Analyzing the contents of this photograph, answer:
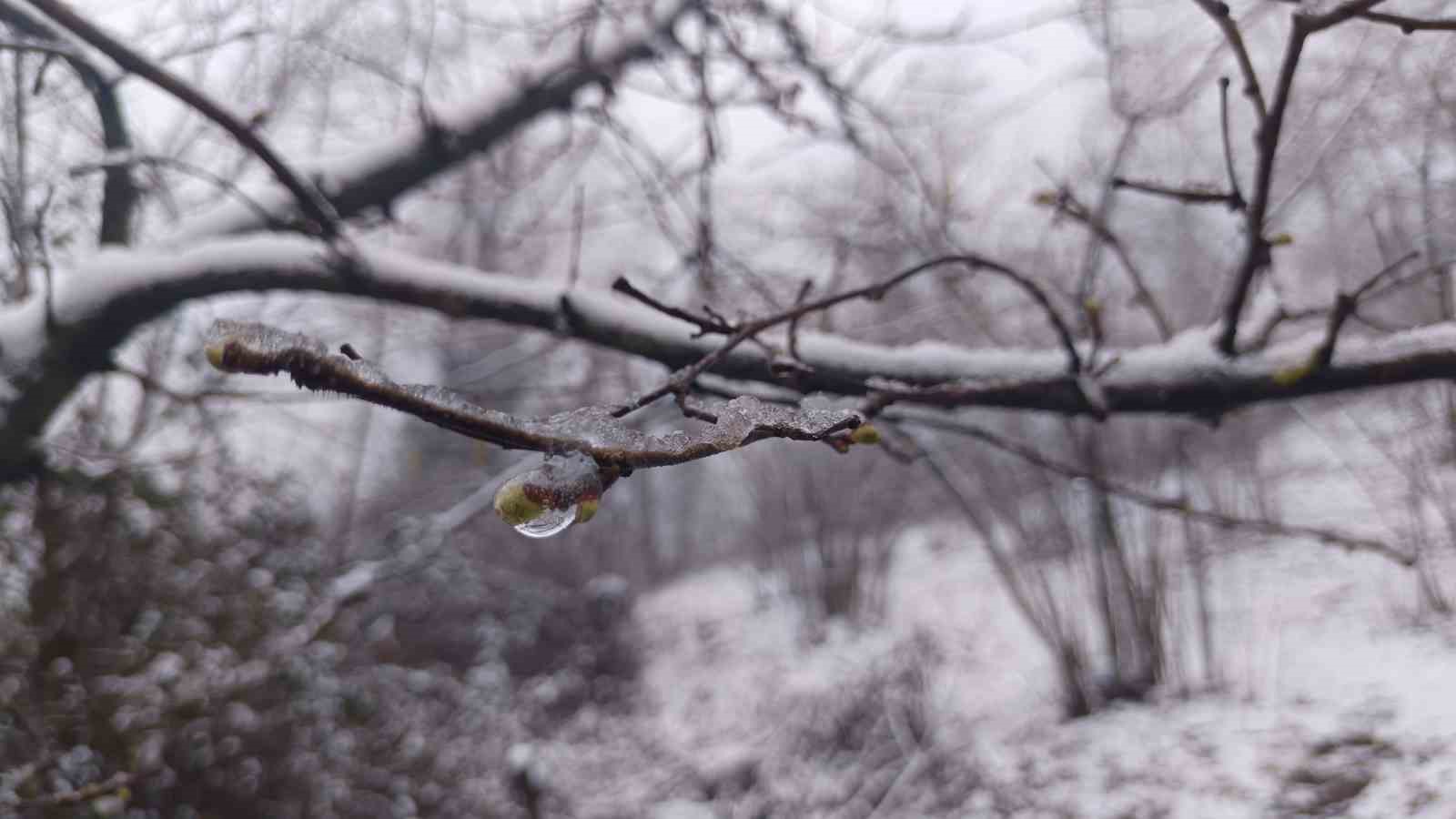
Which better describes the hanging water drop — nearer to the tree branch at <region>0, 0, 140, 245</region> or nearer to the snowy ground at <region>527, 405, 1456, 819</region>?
the tree branch at <region>0, 0, 140, 245</region>

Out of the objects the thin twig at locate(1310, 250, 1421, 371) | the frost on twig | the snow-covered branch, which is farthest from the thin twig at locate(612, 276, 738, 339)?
the thin twig at locate(1310, 250, 1421, 371)

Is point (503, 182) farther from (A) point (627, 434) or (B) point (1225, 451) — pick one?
(B) point (1225, 451)

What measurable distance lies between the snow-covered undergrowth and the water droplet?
3.04 meters

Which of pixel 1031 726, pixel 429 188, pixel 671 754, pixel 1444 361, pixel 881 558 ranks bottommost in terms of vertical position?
pixel 671 754

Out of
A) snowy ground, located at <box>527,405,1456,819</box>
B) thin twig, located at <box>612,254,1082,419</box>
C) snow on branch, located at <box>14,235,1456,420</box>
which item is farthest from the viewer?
snowy ground, located at <box>527,405,1456,819</box>

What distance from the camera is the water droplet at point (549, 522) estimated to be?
0.48m

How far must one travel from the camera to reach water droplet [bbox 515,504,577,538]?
48 cm

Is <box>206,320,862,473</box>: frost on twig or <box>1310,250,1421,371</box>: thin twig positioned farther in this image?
<box>1310,250,1421,371</box>: thin twig

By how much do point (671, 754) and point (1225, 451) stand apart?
476 cm

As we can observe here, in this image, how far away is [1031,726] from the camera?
4.10 m

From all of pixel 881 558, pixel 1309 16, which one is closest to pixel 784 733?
pixel 881 558

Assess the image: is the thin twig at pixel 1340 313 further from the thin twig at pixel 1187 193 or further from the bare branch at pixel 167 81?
the bare branch at pixel 167 81

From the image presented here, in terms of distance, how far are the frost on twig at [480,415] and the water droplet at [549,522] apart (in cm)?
4

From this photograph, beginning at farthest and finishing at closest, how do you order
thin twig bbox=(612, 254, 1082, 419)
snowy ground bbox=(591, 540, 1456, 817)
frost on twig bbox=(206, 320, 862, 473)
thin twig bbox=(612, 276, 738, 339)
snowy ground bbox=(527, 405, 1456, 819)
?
snowy ground bbox=(527, 405, 1456, 819) → snowy ground bbox=(591, 540, 1456, 817) → thin twig bbox=(612, 276, 738, 339) → thin twig bbox=(612, 254, 1082, 419) → frost on twig bbox=(206, 320, 862, 473)
